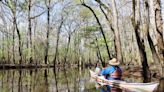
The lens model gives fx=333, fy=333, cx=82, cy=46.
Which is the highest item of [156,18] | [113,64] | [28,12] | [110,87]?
[28,12]

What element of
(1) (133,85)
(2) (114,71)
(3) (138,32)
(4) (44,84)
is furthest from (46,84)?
(1) (133,85)

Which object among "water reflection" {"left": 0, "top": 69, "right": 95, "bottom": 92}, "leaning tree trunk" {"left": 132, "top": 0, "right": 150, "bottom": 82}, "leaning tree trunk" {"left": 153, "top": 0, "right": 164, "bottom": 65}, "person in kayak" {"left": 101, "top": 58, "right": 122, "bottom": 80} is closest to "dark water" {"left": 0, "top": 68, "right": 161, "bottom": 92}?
"water reflection" {"left": 0, "top": 69, "right": 95, "bottom": 92}

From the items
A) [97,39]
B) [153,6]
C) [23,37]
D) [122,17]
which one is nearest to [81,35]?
[97,39]

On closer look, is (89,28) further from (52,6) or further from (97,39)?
(52,6)

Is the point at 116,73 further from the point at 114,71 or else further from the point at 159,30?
the point at 159,30

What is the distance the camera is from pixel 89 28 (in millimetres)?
61938

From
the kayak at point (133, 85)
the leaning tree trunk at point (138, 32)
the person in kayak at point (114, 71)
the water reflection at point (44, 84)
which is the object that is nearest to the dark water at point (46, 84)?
the water reflection at point (44, 84)

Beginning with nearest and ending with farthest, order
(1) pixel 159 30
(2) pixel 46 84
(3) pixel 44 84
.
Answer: (1) pixel 159 30 < (3) pixel 44 84 < (2) pixel 46 84

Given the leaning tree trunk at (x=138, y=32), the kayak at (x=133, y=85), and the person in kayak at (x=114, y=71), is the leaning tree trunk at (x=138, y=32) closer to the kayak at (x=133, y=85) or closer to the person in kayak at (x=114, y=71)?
the kayak at (x=133, y=85)

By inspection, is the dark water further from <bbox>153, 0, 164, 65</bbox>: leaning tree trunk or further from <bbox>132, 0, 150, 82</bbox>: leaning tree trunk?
<bbox>153, 0, 164, 65</bbox>: leaning tree trunk

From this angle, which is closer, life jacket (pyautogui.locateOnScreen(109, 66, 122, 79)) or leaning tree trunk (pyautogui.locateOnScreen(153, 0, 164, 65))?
life jacket (pyautogui.locateOnScreen(109, 66, 122, 79))

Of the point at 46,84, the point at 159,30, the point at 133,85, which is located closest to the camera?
the point at 133,85

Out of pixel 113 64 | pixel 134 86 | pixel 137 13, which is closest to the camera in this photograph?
pixel 134 86

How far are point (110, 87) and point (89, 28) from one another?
1884 inches
